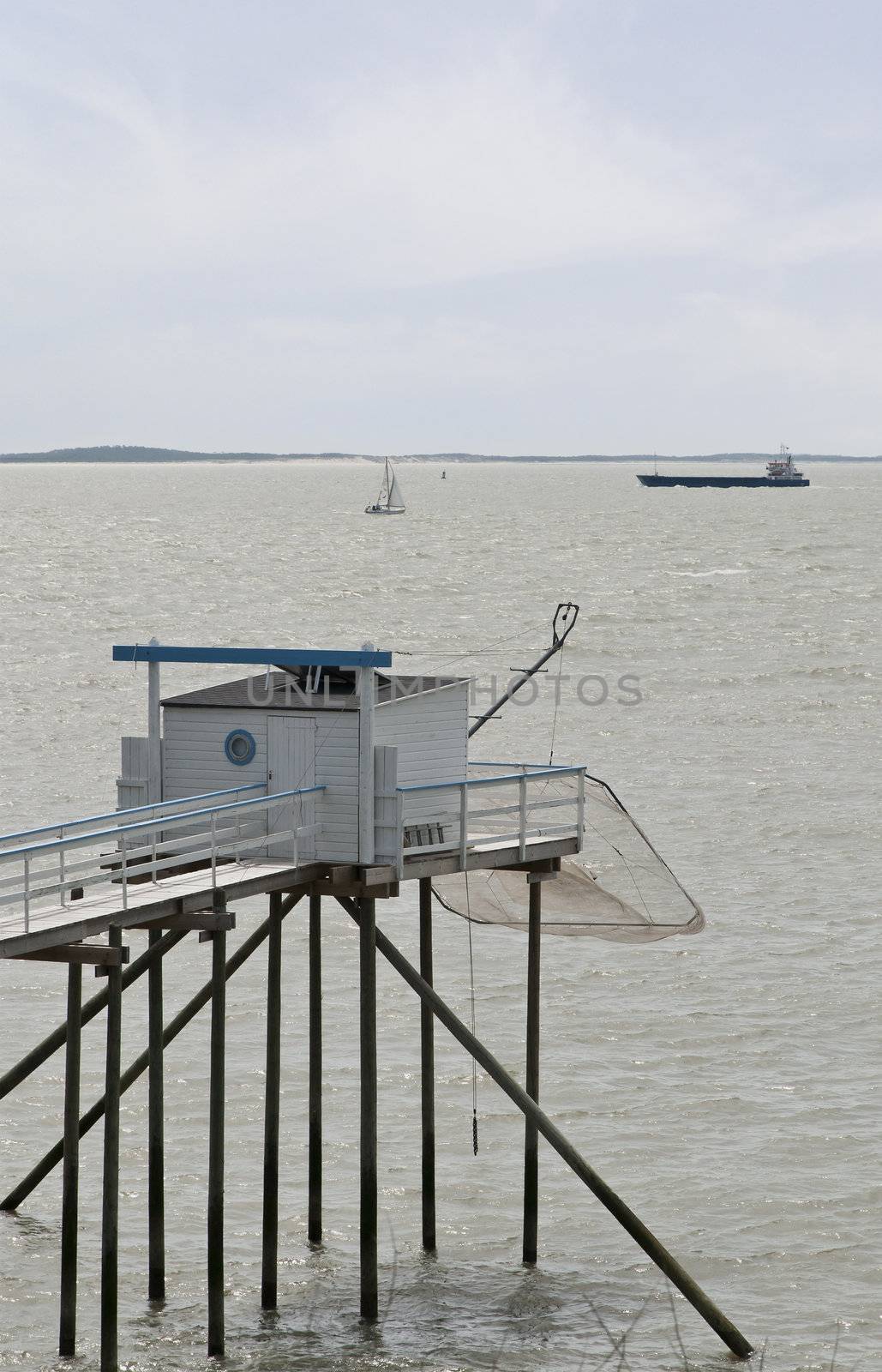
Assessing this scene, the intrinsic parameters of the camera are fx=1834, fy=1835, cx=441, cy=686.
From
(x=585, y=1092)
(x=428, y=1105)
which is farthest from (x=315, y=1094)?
(x=585, y=1092)

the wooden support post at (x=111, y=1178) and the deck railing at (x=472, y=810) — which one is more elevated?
the deck railing at (x=472, y=810)

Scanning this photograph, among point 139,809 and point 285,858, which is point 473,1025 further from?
point 139,809

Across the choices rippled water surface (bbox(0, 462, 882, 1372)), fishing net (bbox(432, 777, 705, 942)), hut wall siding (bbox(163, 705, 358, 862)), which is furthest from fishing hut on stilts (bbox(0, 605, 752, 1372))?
fishing net (bbox(432, 777, 705, 942))

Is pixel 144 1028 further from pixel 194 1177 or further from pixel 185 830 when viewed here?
pixel 185 830

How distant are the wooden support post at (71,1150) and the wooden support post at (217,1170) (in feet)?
4.25

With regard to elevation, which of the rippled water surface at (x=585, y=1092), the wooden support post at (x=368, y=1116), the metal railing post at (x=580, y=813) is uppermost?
the metal railing post at (x=580, y=813)

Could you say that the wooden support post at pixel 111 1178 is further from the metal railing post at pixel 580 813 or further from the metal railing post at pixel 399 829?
the metal railing post at pixel 580 813

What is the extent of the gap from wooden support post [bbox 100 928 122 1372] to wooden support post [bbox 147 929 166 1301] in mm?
1429

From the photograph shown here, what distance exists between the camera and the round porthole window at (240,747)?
62.7ft

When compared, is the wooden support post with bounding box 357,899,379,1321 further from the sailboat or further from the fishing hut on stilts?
the sailboat

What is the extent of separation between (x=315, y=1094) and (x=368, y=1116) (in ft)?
8.80

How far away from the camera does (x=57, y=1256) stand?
20609mm

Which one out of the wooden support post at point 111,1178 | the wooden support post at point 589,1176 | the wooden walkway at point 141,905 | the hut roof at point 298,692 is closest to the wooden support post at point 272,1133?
the wooden walkway at point 141,905

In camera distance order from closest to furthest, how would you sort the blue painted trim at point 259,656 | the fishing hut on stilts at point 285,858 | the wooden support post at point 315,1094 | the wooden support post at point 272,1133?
1. the fishing hut on stilts at point 285,858
2. the blue painted trim at point 259,656
3. the wooden support post at point 272,1133
4. the wooden support post at point 315,1094
